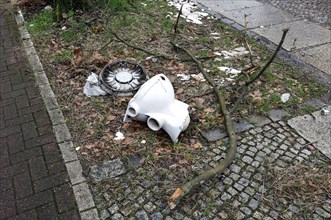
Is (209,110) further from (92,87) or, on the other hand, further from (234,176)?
(92,87)

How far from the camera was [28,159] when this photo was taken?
371cm

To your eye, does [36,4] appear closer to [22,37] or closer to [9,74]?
[22,37]

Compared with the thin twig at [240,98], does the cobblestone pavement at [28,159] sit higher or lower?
lower

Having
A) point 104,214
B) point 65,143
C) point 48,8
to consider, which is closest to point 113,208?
point 104,214

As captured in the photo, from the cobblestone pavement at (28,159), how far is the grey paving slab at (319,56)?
12.6 ft

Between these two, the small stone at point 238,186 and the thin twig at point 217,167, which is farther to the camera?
the small stone at point 238,186

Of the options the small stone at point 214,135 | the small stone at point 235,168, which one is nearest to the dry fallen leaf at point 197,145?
the small stone at point 214,135

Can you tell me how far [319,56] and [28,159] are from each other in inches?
174

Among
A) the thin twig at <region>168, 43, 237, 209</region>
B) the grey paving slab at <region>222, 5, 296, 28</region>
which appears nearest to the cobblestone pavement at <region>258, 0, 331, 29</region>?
the grey paving slab at <region>222, 5, 296, 28</region>

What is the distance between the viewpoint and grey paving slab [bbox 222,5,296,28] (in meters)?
6.57

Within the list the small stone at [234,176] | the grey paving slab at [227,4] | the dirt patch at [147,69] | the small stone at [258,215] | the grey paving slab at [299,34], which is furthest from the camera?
the grey paving slab at [227,4]

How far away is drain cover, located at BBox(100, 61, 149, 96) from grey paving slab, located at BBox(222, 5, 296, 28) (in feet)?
8.79

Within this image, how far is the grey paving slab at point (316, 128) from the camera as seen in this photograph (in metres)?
3.80

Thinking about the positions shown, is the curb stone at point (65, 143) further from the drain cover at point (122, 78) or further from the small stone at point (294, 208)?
the small stone at point (294, 208)
